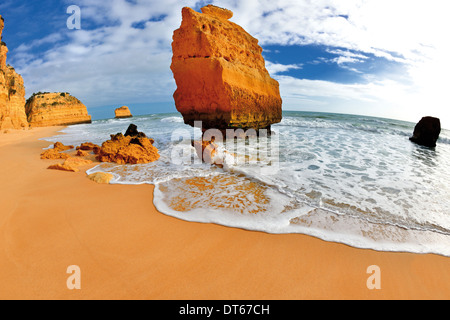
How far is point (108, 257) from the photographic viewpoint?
5.77 feet

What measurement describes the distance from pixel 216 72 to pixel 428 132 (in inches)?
443

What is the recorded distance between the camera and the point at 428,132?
32.2 ft

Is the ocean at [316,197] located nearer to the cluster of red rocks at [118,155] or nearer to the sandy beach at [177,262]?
the sandy beach at [177,262]

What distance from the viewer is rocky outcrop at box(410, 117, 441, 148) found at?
31.6ft

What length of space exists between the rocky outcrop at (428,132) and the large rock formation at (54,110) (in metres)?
37.0

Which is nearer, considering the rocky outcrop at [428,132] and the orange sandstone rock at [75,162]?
the orange sandstone rock at [75,162]

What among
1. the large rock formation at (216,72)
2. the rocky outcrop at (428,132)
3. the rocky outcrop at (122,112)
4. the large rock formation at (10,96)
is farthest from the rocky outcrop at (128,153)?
the rocky outcrop at (122,112)

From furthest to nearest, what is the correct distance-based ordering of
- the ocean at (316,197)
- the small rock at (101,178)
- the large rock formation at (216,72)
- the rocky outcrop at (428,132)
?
the rocky outcrop at (428,132), the large rock formation at (216,72), the small rock at (101,178), the ocean at (316,197)

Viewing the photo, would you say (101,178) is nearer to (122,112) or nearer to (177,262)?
(177,262)

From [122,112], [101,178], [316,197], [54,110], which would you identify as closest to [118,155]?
[101,178]

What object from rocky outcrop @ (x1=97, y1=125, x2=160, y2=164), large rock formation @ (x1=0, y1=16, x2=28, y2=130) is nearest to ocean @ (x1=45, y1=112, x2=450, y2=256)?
rocky outcrop @ (x1=97, y1=125, x2=160, y2=164)

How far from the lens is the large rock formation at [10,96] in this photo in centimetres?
1404
